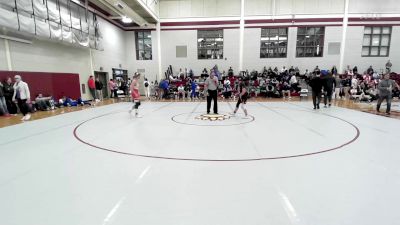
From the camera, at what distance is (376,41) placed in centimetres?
1939

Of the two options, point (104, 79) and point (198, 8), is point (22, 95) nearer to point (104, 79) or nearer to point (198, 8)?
point (104, 79)

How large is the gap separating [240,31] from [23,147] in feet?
58.1

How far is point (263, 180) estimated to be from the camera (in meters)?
3.20

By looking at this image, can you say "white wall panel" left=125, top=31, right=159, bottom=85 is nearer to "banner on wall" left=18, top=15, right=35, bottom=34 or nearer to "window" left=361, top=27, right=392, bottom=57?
"banner on wall" left=18, top=15, right=35, bottom=34

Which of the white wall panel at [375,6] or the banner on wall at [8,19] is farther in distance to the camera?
the white wall panel at [375,6]

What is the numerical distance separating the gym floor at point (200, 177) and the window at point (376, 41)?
17.3 meters

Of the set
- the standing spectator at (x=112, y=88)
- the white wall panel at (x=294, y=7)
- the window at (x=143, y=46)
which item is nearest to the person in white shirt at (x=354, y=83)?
the white wall panel at (x=294, y=7)

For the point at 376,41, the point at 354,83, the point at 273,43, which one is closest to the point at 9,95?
the point at 273,43

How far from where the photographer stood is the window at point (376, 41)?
1927 cm

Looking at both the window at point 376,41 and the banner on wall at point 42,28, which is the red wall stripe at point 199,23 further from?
the banner on wall at point 42,28

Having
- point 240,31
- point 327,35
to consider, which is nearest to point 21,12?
point 240,31

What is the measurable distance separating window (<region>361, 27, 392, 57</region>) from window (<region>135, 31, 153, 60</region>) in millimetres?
18767

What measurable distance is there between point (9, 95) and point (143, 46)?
13.3 meters

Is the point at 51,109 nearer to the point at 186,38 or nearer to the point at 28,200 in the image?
the point at 28,200
